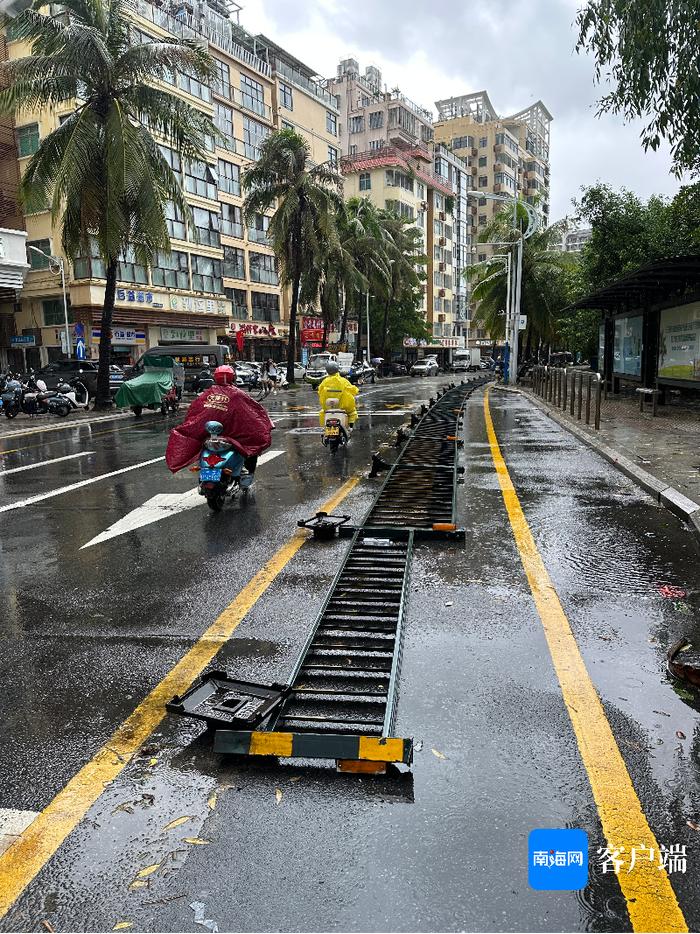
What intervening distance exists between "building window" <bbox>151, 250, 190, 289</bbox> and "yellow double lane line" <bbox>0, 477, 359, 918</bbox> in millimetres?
39327

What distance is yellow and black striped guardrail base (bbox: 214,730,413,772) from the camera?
10.0 ft

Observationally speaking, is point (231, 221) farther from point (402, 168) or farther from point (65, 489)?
point (65, 489)

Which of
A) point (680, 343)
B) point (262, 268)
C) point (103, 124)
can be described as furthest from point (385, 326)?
point (680, 343)

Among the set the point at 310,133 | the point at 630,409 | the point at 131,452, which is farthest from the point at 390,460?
the point at 310,133

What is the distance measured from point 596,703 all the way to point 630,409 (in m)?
17.6

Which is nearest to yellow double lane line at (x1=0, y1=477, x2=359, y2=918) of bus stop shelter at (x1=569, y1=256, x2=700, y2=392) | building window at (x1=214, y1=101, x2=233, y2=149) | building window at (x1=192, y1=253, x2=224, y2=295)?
bus stop shelter at (x1=569, y1=256, x2=700, y2=392)

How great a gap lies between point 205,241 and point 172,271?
13.8ft

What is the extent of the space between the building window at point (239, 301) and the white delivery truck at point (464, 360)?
109ft

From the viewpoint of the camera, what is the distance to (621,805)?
2828 millimetres

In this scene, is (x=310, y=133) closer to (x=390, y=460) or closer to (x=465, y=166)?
(x=465, y=166)

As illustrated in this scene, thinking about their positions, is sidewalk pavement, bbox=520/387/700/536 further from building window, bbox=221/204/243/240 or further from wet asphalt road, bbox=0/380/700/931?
building window, bbox=221/204/243/240

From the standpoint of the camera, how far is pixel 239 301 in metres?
51.5

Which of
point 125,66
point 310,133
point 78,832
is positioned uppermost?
point 310,133

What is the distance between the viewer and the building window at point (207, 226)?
45250 mm
